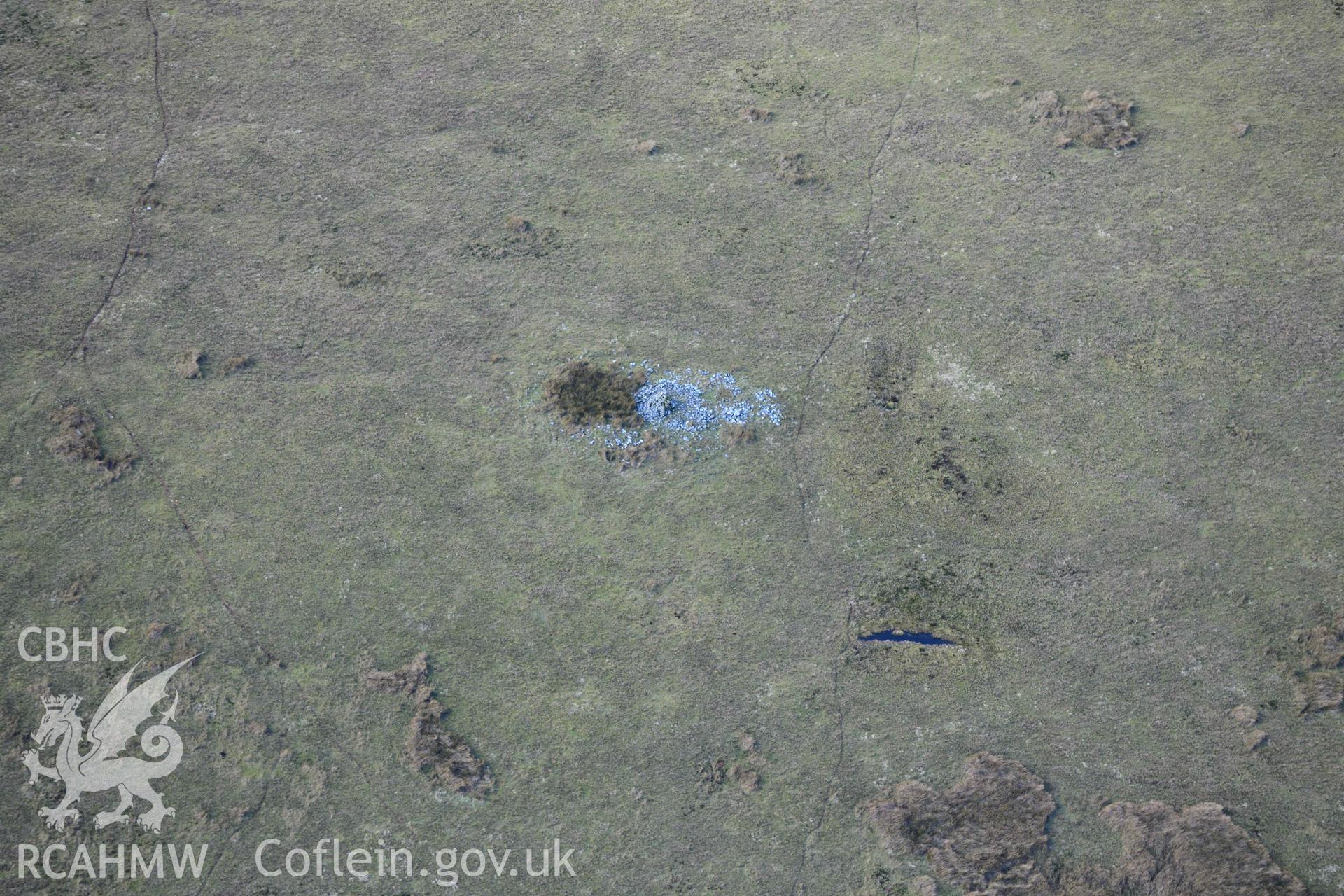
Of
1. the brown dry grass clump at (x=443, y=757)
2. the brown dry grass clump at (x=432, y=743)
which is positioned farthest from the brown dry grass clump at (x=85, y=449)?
the brown dry grass clump at (x=443, y=757)

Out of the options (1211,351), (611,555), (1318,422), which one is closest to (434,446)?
(611,555)

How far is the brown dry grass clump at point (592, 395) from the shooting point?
44.5ft

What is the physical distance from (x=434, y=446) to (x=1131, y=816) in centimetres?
1052

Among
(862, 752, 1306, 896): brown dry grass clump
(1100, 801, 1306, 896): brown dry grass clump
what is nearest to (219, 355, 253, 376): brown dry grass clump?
(862, 752, 1306, 896): brown dry grass clump

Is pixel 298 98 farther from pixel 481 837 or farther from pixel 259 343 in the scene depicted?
pixel 481 837

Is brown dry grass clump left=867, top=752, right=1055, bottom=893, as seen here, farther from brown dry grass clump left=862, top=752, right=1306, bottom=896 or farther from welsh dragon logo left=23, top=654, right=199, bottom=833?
welsh dragon logo left=23, top=654, right=199, bottom=833

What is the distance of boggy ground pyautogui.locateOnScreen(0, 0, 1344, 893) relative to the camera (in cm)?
1179

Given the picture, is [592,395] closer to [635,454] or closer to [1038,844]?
[635,454]

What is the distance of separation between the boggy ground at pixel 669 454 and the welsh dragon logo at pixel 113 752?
0.27m

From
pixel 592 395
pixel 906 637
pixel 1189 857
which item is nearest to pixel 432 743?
pixel 592 395

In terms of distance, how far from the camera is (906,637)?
12.4 m

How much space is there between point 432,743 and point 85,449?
6.69m

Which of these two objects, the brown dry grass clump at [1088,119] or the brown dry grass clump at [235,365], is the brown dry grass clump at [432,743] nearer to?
the brown dry grass clump at [235,365]

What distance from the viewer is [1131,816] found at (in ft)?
37.6
